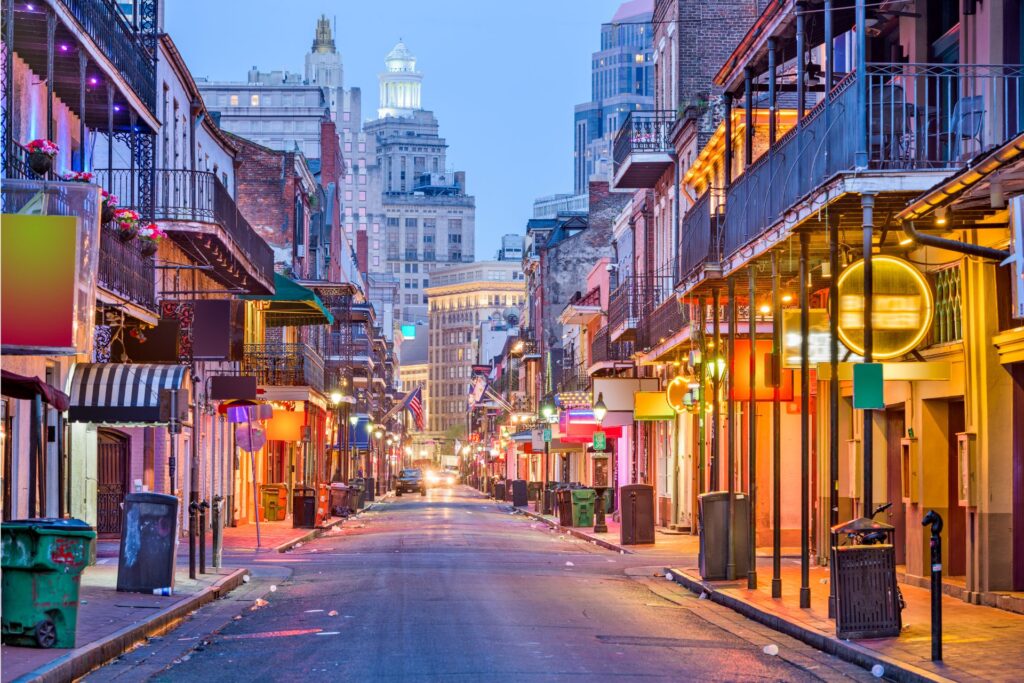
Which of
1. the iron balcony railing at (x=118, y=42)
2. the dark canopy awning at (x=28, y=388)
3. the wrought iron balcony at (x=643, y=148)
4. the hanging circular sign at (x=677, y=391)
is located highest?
the wrought iron balcony at (x=643, y=148)

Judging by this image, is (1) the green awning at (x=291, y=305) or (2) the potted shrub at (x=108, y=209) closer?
(2) the potted shrub at (x=108, y=209)

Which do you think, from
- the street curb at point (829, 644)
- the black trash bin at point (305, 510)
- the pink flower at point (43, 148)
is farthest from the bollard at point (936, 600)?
the black trash bin at point (305, 510)

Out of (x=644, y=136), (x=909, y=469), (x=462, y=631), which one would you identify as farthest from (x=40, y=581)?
(x=644, y=136)

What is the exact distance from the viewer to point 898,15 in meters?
20.2

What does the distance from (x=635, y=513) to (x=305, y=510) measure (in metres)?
11.1

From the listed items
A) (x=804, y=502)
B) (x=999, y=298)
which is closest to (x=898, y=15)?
(x=999, y=298)

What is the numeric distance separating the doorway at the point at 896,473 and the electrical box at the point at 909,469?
1428 millimetres

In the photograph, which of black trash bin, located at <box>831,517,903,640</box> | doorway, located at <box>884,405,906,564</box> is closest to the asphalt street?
black trash bin, located at <box>831,517,903,640</box>

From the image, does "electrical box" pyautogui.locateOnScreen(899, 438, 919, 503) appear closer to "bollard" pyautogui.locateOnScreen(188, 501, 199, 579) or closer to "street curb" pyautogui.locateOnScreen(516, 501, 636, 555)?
"bollard" pyautogui.locateOnScreen(188, 501, 199, 579)

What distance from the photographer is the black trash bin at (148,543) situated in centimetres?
1852

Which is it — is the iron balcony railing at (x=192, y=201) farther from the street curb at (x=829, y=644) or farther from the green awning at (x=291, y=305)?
the street curb at (x=829, y=644)

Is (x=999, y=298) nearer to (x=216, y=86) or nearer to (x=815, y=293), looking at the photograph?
(x=815, y=293)

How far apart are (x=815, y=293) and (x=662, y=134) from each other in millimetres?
16416

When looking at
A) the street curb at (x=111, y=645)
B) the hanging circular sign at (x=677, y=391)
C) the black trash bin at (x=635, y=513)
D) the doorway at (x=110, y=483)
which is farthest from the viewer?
the hanging circular sign at (x=677, y=391)
